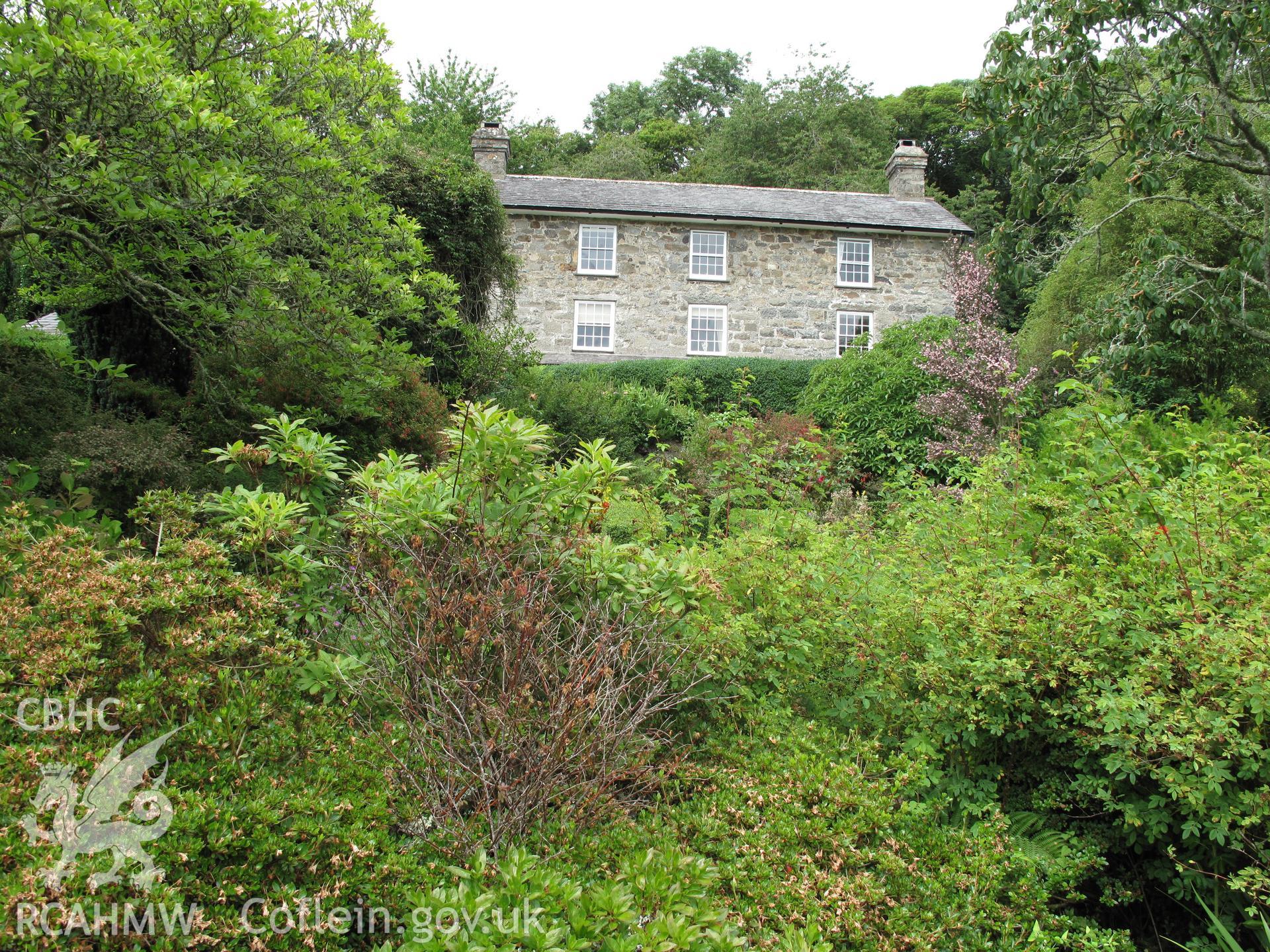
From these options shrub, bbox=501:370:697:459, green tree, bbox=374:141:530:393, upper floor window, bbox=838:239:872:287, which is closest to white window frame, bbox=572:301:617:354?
upper floor window, bbox=838:239:872:287

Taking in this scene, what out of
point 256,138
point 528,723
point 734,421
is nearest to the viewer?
point 528,723

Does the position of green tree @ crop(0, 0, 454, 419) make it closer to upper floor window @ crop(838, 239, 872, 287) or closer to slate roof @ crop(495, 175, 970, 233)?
slate roof @ crop(495, 175, 970, 233)

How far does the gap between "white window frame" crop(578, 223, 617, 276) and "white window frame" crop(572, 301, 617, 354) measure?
2.87 ft

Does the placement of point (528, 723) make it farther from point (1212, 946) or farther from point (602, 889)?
point (1212, 946)

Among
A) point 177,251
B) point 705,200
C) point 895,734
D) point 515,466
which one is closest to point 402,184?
point 177,251

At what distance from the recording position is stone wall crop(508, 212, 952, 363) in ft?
80.3

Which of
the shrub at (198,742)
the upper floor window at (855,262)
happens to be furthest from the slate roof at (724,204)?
the shrub at (198,742)

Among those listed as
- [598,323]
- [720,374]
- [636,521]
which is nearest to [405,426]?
[636,521]

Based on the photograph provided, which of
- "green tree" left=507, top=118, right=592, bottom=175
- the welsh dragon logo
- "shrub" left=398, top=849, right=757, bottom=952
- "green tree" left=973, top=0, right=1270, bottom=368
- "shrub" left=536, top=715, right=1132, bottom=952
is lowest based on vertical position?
"shrub" left=536, top=715, right=1132, bottom=952

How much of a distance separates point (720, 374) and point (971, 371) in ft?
25.3

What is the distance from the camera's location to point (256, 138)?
6293mm

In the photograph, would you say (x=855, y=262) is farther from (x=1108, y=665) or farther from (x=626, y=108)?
(x=626, y=108)

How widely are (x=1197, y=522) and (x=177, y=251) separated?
6331mm

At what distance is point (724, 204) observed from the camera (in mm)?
25672
